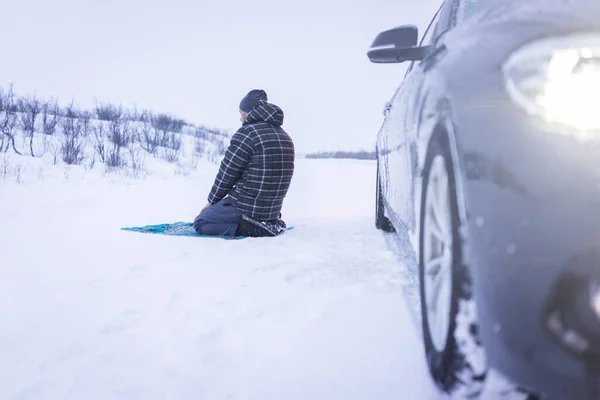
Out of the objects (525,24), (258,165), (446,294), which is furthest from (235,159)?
(525,24)

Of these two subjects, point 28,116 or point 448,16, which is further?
point 28,116

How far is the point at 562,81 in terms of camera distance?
33.2 inches

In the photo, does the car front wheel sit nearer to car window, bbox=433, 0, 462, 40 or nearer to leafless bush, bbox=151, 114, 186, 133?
car window, bbox=433, 0, 462, 40

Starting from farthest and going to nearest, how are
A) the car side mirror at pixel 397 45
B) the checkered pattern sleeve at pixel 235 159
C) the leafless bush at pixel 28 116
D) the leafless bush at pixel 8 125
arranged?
the leafless bush at pixel 28 116, the leafless bush at pixel 8 125, the checkered pattern sleeve at pixel 235 159, the car side mirror at pixel 397 45

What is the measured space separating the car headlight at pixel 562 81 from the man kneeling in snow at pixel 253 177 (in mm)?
2704

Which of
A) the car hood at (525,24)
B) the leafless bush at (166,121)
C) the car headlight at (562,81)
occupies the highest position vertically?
the leafless bush at (166,121)

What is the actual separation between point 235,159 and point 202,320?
78.3 inches

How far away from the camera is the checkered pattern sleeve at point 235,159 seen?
11.3 feet

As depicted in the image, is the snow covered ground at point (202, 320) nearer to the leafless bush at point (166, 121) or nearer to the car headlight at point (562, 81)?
the car headlight at point (562, 81)

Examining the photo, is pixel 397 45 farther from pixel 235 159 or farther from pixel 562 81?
pixel 235 159

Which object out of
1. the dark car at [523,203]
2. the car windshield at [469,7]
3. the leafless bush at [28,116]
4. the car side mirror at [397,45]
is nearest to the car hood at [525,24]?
the dark car at [523,203]

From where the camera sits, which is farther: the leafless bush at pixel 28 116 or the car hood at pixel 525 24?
the leafless bush at pixel 28 116

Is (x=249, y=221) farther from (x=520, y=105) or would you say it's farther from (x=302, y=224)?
(x=520, y=105)

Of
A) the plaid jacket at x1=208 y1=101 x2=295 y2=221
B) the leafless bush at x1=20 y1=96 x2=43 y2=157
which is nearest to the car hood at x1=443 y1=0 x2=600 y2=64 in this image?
the plaid jacket at x1=208 y1=101 x2=295 y2=221
